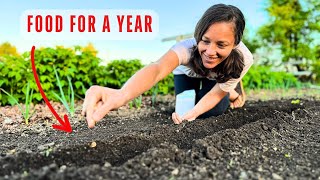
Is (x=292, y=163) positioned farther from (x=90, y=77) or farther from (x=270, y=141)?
(x=90, y=77)

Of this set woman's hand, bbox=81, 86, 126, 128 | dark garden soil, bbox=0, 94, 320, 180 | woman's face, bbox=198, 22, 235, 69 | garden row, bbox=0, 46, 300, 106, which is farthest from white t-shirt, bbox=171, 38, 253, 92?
garden row, bbox=0, 46, 300, 106

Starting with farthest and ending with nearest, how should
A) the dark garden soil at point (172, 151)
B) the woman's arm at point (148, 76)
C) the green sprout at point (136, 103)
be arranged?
1. the green sprout at point (136, 103)
2. the woman's arm at point (148, 76)
3. the dark garden soil at point (172, 151)

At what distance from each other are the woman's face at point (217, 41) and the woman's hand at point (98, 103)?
736 mm

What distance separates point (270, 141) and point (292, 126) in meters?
0.60

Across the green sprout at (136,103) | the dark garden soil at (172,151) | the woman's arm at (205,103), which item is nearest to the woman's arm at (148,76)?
the dark garden soil at (172,151)

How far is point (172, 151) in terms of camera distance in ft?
5.39

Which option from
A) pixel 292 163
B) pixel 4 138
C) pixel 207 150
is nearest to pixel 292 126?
pixel 292 163

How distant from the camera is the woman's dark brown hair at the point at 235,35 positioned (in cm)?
230

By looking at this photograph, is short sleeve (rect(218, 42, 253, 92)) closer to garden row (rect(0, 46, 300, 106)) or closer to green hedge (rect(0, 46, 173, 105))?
garden row (rect(0, 46, 300, 106))

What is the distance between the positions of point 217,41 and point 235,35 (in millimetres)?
149

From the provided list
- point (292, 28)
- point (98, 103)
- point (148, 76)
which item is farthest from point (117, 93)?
point (292, 28)

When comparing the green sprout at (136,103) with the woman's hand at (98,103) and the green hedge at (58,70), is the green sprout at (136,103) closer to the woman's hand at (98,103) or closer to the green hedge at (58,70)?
the green hedge at (58,70)

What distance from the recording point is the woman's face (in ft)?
7.38

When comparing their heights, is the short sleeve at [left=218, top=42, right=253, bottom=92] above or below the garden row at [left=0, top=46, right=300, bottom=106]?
above
